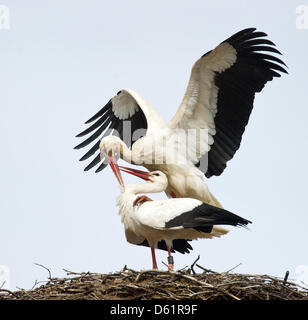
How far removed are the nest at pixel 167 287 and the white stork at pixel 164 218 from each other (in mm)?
455

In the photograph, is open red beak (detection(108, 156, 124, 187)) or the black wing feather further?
the black wing feather

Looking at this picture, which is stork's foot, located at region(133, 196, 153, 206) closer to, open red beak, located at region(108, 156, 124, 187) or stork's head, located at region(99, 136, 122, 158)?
open red beak, located at region(108, 156, 124, 187)

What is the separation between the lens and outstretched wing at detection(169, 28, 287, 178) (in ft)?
28.8

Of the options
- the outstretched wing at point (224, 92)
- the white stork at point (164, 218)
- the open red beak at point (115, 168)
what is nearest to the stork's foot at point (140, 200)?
the white stork at point (164, 218)

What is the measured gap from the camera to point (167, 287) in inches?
264

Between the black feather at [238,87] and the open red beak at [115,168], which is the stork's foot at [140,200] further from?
the black feather at [238,87]

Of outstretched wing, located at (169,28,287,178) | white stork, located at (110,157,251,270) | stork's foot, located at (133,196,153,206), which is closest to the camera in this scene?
white stork, located at (110,157,251,270)

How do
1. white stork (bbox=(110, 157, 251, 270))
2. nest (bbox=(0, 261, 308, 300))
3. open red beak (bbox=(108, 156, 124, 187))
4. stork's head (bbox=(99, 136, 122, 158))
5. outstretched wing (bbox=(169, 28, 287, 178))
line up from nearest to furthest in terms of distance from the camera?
nest (bbox=(0, 261, 308, 300)) < white stork (bbox=(110, 157, 251, 270)) < open red beak (bbox=(108, 156, 124, 187)) < stork's head (bbox=(99, 136, 122, 158)) < outstretched wing (bbox=(169, 28, 287, 178))

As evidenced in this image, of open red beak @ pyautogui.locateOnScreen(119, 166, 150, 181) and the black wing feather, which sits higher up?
the black wing feather

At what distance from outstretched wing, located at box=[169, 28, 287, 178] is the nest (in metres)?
2.20

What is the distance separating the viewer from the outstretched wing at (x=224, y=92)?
8789 millimetres

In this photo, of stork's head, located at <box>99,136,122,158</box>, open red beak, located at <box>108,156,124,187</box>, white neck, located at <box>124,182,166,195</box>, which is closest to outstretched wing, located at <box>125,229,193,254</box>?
white neck, located at <box>124,182,166,195</box>

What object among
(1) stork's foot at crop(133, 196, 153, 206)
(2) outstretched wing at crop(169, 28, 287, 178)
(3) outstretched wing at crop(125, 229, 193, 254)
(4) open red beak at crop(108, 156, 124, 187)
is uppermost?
(2) outstretched wing at crop(169, 28, 287, 178)
